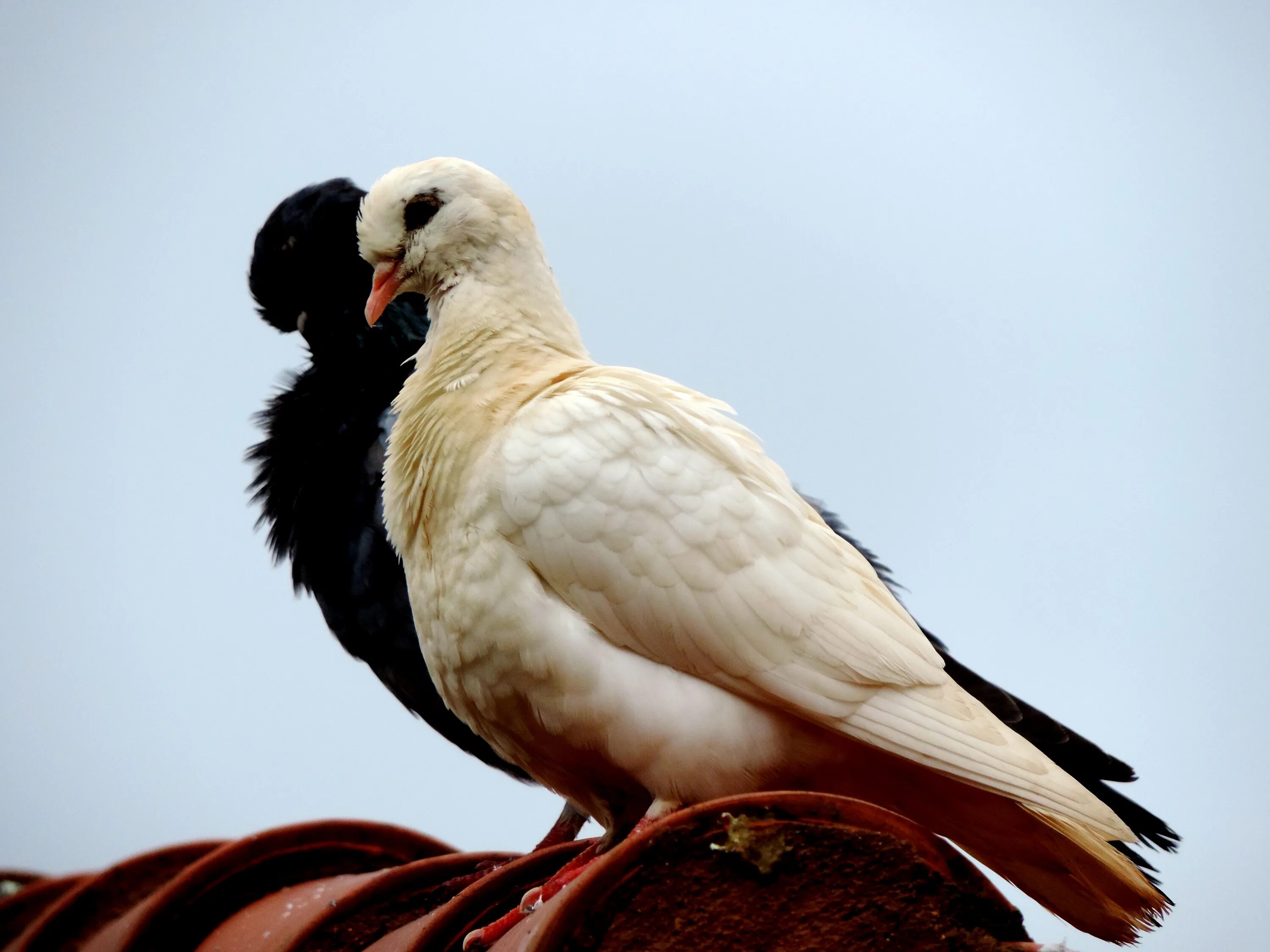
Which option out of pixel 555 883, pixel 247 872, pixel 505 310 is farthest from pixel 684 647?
pixel 247 872

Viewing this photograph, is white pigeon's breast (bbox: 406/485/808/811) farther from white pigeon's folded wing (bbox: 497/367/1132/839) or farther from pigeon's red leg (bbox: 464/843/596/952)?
pigeon's red leg (bbox: 464/843/596/952)

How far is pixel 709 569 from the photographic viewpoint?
7.32ft

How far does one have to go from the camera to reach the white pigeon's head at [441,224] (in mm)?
2707

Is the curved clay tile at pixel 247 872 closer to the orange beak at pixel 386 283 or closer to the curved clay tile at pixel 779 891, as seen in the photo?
the curved clay tile at pixel 779 891

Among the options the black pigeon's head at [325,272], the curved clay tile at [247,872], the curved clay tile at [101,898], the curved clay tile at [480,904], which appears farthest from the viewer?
the black pigeon's head at [325,272]

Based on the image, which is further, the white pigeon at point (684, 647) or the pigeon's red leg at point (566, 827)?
the pigeon's red leg at point (566, 827)

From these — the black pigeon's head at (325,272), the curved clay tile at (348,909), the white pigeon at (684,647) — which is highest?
the black pigeon's head at (325,272)

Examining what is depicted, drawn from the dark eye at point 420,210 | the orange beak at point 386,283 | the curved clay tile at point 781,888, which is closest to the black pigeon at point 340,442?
the orange beak at point 386,283

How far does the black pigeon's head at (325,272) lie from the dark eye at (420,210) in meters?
1.57

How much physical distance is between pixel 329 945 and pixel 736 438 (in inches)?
54.5

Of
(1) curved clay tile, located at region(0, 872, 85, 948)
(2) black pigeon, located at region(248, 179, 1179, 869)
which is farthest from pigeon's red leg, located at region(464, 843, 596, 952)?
(1) curved clay tile, located at region(0, 872, 85, 948)

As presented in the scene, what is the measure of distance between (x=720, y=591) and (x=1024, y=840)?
69 centimetres

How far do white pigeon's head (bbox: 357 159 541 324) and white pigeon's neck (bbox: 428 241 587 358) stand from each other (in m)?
0.02

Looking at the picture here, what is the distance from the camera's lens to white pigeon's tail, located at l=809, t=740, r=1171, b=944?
211 cm
